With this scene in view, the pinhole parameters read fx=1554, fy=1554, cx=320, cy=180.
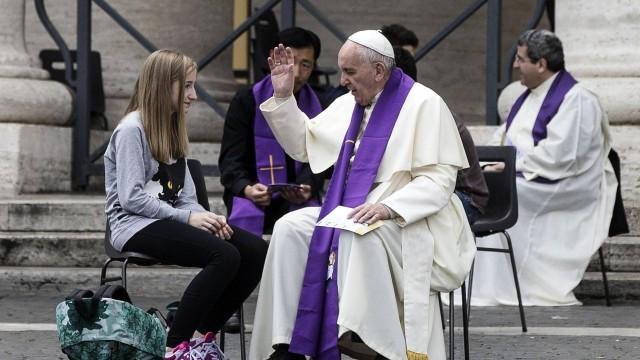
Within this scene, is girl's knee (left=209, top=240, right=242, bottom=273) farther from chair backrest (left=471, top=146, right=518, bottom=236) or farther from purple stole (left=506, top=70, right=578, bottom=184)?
purple stole (left=506, top=70, right=578, bottom=184)

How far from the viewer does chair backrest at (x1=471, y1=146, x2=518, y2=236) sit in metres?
7.34

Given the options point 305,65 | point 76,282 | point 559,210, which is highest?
point 305,65

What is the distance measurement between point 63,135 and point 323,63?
3368mm

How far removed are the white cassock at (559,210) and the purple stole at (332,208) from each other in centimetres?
278

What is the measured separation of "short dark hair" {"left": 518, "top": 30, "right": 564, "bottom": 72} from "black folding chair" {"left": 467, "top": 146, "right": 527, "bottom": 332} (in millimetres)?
1181

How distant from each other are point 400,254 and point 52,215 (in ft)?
13.5

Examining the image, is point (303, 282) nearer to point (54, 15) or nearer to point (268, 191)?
point (268, 191)

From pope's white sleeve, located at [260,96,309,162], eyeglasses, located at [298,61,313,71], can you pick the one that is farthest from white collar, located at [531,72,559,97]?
pope's white sleeve, located at [260,96,309,162]

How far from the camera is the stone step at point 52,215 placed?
30.6 feet

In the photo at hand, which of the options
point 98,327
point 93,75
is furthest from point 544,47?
point 98,327

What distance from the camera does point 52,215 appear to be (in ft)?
30.7

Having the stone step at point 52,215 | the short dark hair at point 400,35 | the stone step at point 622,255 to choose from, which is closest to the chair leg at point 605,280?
the stone step at point 622,255

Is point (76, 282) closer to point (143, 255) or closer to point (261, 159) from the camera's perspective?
point (261, 159)

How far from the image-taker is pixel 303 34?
23.5 feet
